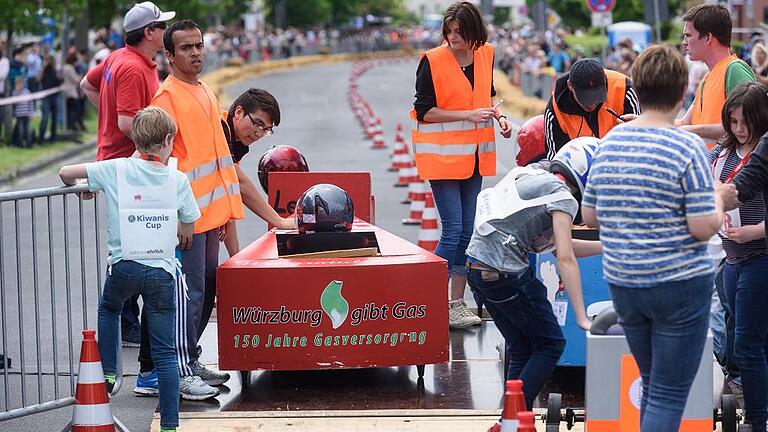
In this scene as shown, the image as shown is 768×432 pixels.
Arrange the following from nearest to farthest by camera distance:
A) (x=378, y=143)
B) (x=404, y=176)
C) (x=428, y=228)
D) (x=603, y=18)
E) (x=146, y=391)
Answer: (x=146, y=391), (x=428, y=228), (x=404, y=176), (x=378, y=143), (x=603, y=18)

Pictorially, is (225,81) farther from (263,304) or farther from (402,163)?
(263,304)

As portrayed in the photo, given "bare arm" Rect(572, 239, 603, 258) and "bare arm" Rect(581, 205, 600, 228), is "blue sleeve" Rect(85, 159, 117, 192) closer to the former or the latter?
"bare arm" Rect(572, 239, 603, 258)

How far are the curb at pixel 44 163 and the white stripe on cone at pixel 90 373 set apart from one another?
1421 cm

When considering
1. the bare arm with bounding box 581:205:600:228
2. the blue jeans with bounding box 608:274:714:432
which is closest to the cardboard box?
the bare arm with bounding box 581:205:600:228

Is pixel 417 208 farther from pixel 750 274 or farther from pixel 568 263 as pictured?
pixel 568 263

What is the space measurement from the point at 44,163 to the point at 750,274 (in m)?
17.8

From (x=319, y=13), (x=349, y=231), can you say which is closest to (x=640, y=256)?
(x=349, y=231)

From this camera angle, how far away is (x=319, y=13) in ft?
301

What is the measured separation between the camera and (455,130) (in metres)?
8.60

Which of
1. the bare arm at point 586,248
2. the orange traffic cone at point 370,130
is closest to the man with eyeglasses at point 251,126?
the bare arm at point 586,248

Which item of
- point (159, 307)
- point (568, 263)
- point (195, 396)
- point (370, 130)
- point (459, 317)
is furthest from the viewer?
point (370, 130)

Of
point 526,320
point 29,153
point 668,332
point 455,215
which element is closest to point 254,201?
point 455,215

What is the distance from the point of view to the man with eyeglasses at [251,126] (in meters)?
7.46

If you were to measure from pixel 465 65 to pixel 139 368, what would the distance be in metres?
2.78
